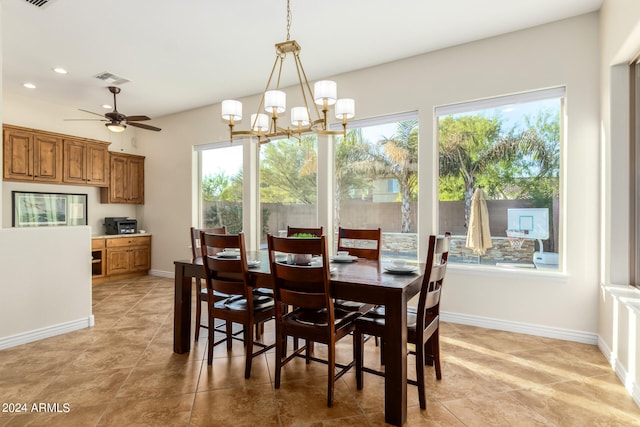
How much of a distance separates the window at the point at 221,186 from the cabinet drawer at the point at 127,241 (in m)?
1.24

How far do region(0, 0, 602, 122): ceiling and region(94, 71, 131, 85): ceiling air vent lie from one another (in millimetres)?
58

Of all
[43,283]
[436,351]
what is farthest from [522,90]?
[43,283]

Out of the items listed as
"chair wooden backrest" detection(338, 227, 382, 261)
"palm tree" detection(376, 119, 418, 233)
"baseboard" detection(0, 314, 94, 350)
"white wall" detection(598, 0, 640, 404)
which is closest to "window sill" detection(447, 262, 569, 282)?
"white wall" detection(598, 0, 640, 404)

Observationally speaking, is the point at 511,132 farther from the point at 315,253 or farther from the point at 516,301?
the point at 315,253

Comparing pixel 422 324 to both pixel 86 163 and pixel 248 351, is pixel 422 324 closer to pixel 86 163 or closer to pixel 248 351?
pixel 248 351

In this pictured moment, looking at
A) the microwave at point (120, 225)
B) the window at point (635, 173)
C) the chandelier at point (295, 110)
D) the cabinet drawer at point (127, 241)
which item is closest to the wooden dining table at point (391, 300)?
the chandelier at point (295, 110)

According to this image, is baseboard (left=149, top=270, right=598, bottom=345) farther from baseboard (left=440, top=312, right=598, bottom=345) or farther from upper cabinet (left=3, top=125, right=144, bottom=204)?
upper cabinet (left=3, top=125, right=144, bottom=204)

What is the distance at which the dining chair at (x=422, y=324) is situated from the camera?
2.02m

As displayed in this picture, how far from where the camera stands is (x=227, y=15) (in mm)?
3084

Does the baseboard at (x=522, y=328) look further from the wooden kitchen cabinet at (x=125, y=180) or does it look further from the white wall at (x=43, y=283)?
the wooden kitchen cabinet at (x=125, y=180)

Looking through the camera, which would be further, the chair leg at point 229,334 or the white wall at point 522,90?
the white wall at point 522,90

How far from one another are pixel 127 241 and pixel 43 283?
115 inches

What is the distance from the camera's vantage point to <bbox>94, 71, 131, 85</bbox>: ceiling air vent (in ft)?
14.1

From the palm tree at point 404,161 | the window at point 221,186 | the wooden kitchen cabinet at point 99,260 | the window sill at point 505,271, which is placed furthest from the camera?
the wooden kitchen cabinet at point 99,260
